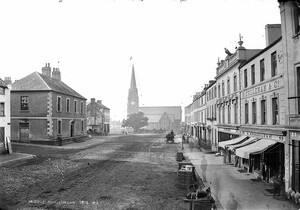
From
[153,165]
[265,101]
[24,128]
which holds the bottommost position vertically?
[153,165]

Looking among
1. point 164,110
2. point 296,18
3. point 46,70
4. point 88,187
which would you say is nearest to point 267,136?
point 296,18

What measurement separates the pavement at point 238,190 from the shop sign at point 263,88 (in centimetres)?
537

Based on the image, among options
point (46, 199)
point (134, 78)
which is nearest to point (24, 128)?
point (46, 199)

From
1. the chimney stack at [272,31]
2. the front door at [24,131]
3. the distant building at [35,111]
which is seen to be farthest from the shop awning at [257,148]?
the front door at [24,131]

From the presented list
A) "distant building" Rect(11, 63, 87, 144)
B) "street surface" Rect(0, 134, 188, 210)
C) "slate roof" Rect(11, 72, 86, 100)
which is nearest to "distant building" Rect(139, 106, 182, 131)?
"distant building" Rect(11, 63, 87, 144)

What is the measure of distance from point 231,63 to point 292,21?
34.4ft

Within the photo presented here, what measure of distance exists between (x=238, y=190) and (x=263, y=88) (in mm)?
6210

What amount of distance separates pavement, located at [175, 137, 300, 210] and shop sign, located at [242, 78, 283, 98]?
537 cm

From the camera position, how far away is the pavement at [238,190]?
1064 centimetres

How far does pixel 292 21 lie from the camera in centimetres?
1098

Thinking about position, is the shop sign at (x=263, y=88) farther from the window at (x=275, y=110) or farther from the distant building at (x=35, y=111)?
the distant building at (x=35, y=111)

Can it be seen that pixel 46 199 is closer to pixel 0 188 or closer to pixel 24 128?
pixel 0 188

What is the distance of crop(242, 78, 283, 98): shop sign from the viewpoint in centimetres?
1292

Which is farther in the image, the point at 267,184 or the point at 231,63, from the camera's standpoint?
the point at 231,63
